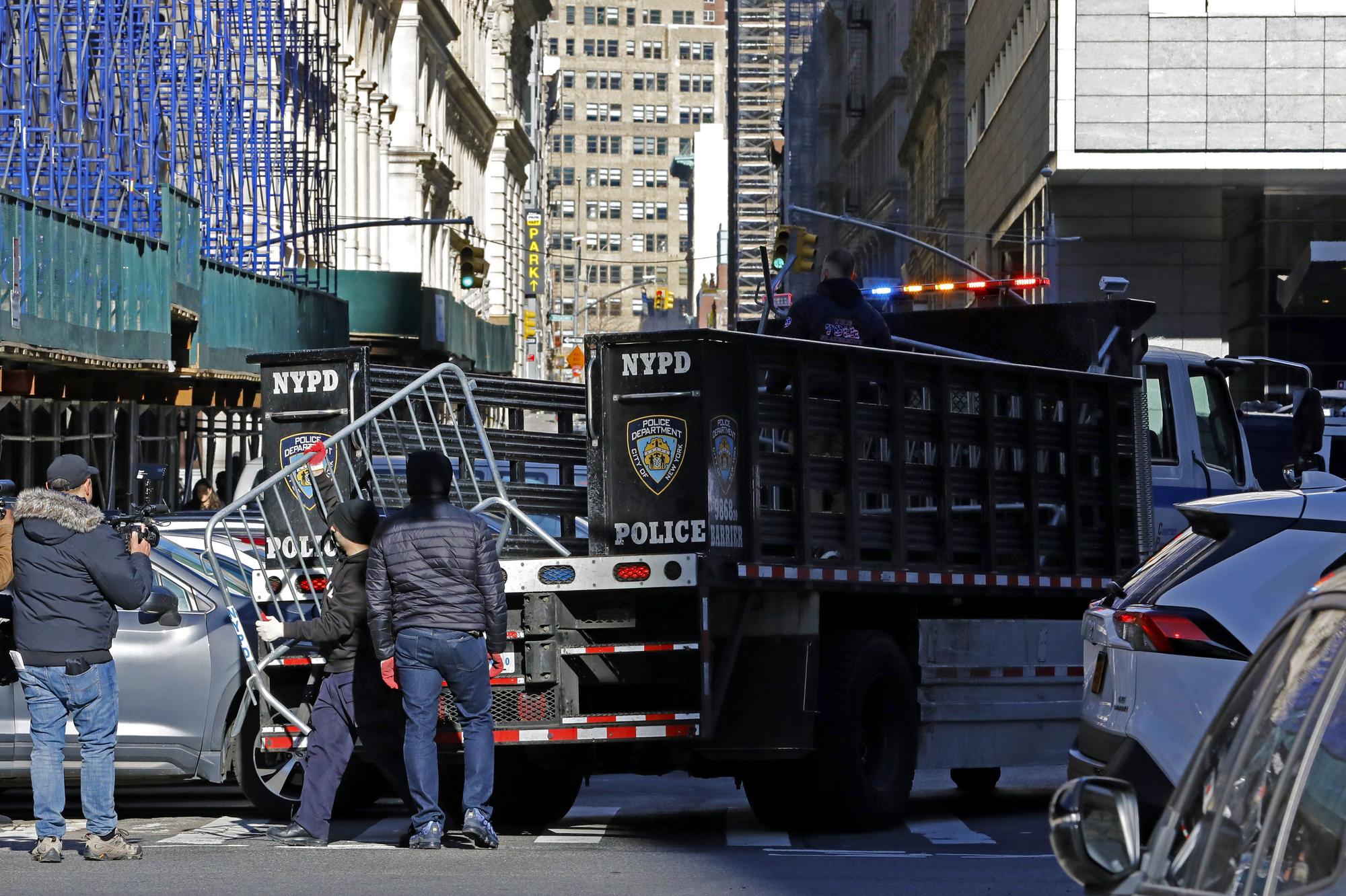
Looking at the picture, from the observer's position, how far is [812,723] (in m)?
10.6

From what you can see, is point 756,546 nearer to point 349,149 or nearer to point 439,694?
point 439,694

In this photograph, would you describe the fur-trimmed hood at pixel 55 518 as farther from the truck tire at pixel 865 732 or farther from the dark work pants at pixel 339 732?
the truck tire at pixel 865 732

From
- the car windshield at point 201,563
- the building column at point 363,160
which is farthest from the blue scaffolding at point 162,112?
the car windshield at point 201,563

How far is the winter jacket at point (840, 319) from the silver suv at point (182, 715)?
3.42 meters

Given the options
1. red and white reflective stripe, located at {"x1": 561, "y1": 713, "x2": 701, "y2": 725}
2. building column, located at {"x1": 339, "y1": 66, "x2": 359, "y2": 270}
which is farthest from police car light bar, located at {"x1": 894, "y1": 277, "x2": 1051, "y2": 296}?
building column, located at {"x1": 339, "y1": 66, "x2": 359, "y2": 270}

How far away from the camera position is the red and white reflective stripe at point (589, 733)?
10.2 m

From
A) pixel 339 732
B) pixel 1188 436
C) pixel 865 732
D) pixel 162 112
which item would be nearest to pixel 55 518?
pixel 339 732

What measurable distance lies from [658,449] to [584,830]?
7.72ft

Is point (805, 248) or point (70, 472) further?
point (805, 248)

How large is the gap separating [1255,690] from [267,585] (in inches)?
311

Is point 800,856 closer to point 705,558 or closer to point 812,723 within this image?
point 812,723

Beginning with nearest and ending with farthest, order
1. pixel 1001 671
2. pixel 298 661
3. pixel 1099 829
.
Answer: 1. pixel 1099 829
2. pixel 298 661
3. pixel 1001 671

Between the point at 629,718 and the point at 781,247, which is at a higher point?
the point at 781,247

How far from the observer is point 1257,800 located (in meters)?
3.46
